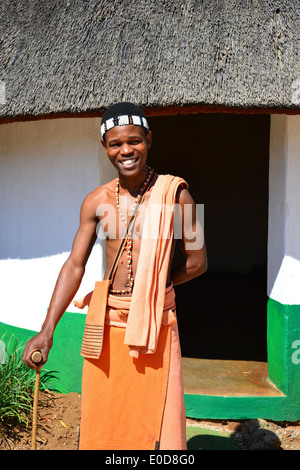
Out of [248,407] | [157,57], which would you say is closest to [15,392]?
[248,407]

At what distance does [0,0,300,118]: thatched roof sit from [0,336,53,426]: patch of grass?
1826 mm

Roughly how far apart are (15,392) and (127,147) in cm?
208

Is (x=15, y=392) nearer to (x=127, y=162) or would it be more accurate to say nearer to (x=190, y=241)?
(x=190, y=241)

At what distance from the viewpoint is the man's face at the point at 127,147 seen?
224cm

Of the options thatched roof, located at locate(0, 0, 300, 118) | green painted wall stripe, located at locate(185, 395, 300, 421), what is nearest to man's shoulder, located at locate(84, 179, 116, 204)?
thatched roof, located at locate(0, 0, 300, 118)

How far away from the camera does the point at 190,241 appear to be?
2.33 meters

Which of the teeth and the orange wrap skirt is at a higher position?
the teeth

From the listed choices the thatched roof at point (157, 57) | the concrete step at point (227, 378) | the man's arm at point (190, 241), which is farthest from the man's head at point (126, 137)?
the concrete step at point (227, 378)

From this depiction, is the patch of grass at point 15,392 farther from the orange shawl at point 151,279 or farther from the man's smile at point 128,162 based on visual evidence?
the man's smile at point 128,162

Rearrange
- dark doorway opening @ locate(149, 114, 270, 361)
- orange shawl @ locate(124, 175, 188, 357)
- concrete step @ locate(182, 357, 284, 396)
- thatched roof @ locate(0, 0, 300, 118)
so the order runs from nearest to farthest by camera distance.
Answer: orange shawl @ locate(124, 175, 188, 357) < thatched roof @ locate(0, 0, 300, 118) < concrete step @ locate(182, 357, 284, 396) < dark doorway opening @ locate(149, 114, 270, 361)

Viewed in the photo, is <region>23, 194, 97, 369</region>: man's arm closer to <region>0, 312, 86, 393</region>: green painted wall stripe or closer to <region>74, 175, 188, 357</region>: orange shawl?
<region>74, 175, 188, 357</region>: orange shawl

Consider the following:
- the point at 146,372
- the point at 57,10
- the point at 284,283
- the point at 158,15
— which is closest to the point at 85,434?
the point at 146,372

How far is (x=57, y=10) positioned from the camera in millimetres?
4059

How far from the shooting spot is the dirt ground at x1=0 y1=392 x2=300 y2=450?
3365 mm
